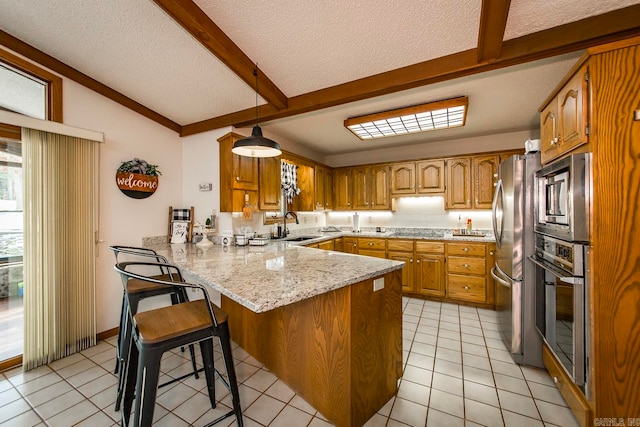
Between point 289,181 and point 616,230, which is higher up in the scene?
point 289,181

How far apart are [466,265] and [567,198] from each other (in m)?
2.13

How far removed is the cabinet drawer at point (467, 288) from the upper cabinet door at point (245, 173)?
9.56 ft

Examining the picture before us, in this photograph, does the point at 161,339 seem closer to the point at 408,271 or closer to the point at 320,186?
the point at 408,271

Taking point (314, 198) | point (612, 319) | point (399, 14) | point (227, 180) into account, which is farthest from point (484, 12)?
point (314, 198)

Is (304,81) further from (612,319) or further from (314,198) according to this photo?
(612,319)

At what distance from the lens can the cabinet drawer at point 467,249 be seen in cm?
343

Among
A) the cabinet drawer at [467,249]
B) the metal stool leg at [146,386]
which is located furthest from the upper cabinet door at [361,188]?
the metal stool leg at [146,386]

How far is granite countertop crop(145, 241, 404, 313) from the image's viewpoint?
1197mm

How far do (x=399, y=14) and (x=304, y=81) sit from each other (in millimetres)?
997

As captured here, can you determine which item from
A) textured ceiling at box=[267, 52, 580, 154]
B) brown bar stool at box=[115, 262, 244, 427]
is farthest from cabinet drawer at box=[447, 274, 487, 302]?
brown bar stool at box=[115, 262, 244, 427]

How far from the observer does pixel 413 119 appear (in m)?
3.04

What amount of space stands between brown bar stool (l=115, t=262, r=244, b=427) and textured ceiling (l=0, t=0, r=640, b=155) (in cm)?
178

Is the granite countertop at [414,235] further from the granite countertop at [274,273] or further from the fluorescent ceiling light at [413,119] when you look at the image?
the fluorescent ceiling light at [413,119]

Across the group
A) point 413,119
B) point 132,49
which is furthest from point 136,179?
point 413,119
